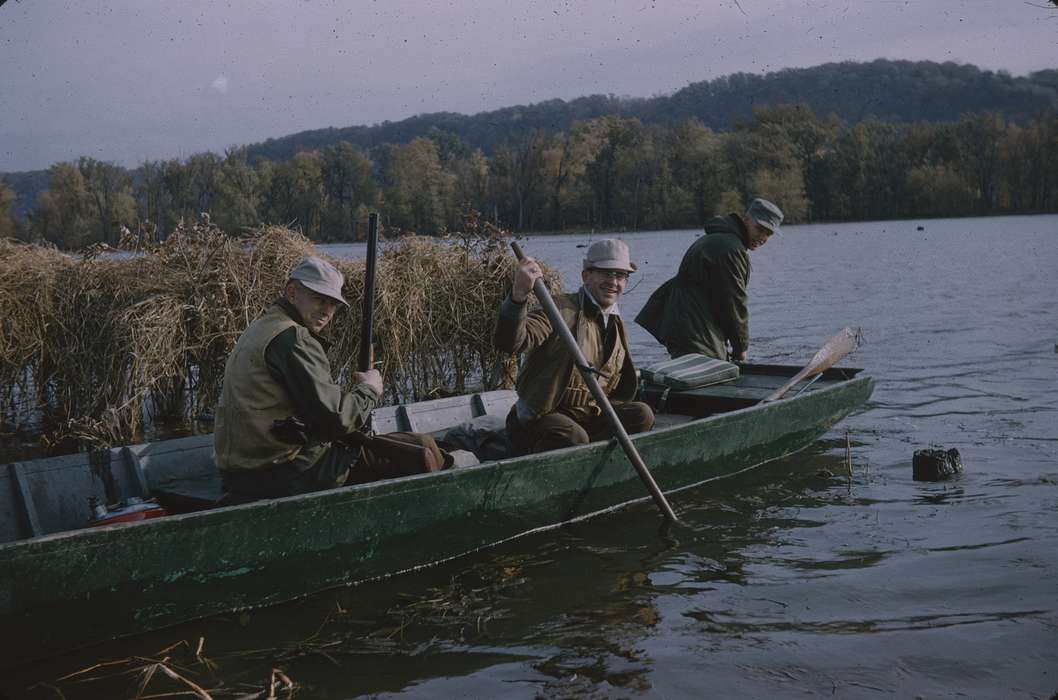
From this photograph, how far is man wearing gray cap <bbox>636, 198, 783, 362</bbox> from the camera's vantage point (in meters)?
9.80

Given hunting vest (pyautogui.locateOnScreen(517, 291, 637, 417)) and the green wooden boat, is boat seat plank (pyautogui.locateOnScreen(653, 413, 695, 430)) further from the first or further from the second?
hunting vest (pyautogui.locateOnScreen(517, 291, 637, 417))

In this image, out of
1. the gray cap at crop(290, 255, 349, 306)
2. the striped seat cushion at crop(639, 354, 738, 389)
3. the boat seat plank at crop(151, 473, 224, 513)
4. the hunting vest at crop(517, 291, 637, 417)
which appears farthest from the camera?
the striped seat cushion at crop(639, 354, 738, 389)

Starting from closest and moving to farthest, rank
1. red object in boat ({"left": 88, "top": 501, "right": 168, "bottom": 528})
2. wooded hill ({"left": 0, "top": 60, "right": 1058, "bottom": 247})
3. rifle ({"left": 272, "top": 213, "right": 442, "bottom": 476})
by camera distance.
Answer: rifle ({"left": 272, "top": 213, "right": 442, "bottom": 476}) < red object in boat ({"left": 88, "top": 501, "right": 168, "bottom": 528}) < wooded hill ({"left": 0, "top": 60, "right": 1058, "bottom": 247})

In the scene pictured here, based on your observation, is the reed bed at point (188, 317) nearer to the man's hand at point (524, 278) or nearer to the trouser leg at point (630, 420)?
the trouser leg at point (630, 420)

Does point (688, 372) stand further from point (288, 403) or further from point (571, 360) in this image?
point (288, 403)

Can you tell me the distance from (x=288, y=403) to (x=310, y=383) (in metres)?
0.28

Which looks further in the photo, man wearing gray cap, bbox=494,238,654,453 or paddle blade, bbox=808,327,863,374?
paddle blade, bbox=808,327,863,374

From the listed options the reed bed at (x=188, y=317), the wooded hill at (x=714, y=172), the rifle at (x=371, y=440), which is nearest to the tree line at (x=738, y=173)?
the wooded hill at (x=714, y=172)

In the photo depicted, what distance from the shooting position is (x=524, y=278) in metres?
6.08

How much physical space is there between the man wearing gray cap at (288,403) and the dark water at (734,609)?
825 millimetres

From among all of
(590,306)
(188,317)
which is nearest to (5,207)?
(188,317)

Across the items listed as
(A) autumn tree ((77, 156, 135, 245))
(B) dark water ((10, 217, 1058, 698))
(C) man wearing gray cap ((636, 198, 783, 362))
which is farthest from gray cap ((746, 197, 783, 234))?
(A) autumn tree ((77, 156, 135, 245))

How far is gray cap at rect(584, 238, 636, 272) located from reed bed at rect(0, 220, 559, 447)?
4632 mm

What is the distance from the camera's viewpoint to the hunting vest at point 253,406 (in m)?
5.62
